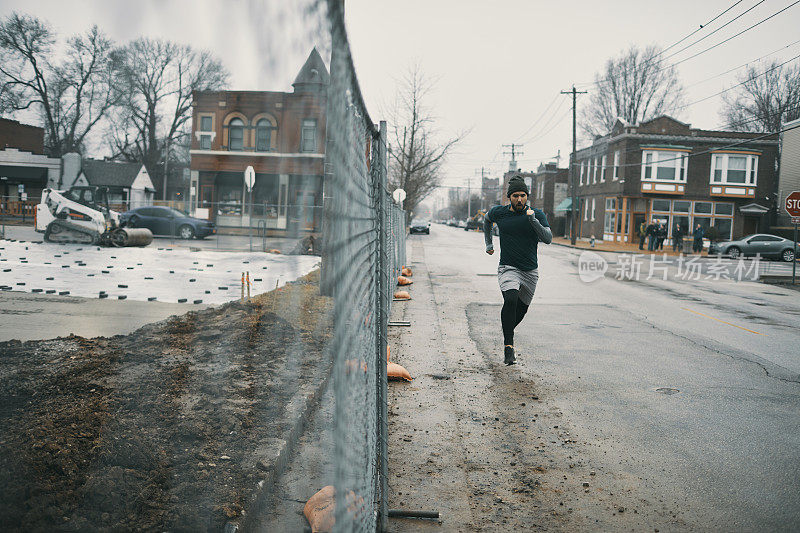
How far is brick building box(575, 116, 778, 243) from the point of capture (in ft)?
146

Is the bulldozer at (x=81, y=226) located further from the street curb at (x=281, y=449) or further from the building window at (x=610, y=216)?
the building window at (x=610, y=216)

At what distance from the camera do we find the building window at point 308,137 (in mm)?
1693

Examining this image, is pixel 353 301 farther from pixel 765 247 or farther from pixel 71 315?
pixel 765 247

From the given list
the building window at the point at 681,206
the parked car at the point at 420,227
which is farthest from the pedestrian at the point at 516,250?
the parked car at the point at 420,227

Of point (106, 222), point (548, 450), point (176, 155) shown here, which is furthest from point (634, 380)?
point (106, 222)

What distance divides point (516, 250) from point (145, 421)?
440 centimetres

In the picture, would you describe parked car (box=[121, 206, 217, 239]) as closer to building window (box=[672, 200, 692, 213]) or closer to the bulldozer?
the bulldozer

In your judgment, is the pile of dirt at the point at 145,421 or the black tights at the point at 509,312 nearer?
the pile of dirt at the point at 145,421

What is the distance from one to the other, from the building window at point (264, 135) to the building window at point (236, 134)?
0.04 meters

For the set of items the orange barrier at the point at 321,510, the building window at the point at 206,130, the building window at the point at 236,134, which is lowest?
the orange barrier at the point at 321,510

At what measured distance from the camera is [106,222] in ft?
66.9

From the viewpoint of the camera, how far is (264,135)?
65.5 inches

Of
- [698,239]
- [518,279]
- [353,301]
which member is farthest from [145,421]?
[698,239]

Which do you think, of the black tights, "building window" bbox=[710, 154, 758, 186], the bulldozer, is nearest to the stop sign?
the black tights
